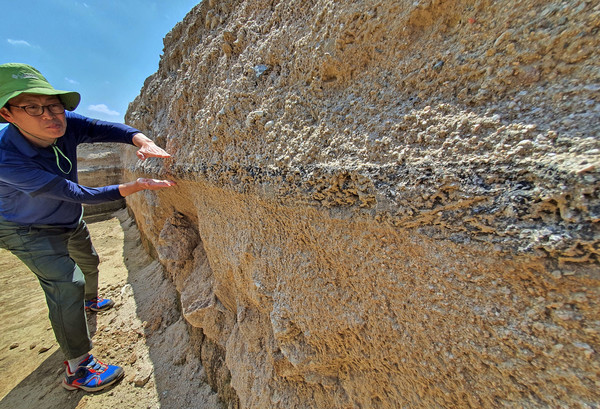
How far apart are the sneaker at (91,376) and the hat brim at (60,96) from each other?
1.31 meters

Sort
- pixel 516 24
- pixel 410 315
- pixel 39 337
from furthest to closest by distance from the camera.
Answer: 1. pixel 39 337
2. pixel 410 315
3. pixel 516 24

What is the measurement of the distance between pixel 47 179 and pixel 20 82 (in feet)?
1.35

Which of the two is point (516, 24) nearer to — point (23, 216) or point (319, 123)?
point (319, 123)

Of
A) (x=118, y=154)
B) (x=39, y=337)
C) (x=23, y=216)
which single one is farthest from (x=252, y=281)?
(x=118, y=154)

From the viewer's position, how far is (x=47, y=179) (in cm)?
113

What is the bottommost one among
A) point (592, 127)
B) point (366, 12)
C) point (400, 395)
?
point (400, 395)

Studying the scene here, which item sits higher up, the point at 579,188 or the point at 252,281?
the point at 579,188

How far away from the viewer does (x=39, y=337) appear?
1.91 metres

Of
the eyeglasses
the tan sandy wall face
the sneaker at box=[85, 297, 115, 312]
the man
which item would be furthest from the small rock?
the sneaker at box=[85, 297, 115, 312]

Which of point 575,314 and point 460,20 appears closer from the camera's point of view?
point 575,314

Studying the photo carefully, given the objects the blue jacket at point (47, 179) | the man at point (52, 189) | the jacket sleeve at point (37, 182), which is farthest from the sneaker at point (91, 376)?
the jacket sleeve at point (37, 182)

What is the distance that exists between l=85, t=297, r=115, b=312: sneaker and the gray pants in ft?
1.89

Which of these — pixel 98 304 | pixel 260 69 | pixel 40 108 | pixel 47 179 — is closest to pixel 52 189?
pixel 47 179

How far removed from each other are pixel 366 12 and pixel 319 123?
280mm
